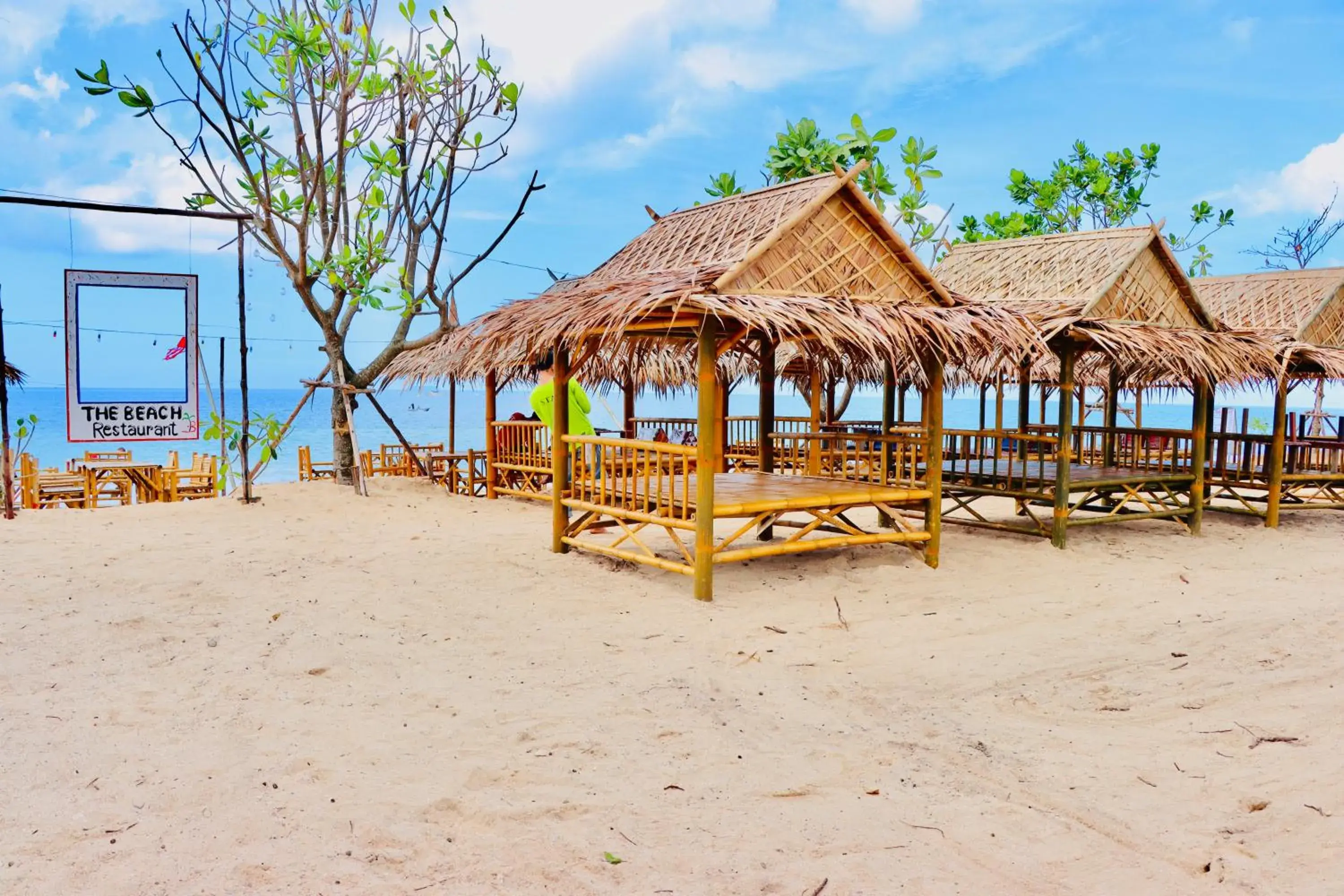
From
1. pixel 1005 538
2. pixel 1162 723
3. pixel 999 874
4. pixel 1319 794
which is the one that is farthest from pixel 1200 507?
pixel 999 874

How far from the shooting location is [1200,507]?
1034cm

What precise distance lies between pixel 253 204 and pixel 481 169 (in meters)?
3.08

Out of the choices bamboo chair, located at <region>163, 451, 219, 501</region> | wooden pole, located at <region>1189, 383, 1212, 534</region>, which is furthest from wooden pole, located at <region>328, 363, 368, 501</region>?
wooden pole, located at <region>1189, 383, 1212, 534</region>

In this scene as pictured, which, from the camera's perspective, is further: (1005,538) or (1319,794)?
(1005,538)

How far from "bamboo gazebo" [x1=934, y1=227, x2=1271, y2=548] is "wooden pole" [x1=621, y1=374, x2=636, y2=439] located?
5.78 m

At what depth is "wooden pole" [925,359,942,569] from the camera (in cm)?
759

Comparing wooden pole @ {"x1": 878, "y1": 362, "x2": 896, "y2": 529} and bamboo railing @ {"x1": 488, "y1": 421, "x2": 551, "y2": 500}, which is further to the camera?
bamboo railing @ {"x1": 488, "y1": 421, "x2": 551, "y2": 500}

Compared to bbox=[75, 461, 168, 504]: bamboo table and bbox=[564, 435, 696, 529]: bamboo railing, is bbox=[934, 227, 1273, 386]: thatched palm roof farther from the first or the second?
bbox=[75, 461, 168, 504]: bamboo table

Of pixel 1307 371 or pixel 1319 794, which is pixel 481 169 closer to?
pixel 1307 371

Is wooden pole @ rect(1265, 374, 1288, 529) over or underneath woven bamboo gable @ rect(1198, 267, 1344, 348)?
underneath

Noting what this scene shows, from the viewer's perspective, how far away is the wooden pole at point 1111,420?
11.5m

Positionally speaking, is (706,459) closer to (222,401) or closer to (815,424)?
(815,424)

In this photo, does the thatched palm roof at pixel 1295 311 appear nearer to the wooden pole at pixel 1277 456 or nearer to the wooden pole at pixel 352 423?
the wooden pole at pixel 1277 456

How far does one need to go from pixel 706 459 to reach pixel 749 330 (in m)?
0.94
